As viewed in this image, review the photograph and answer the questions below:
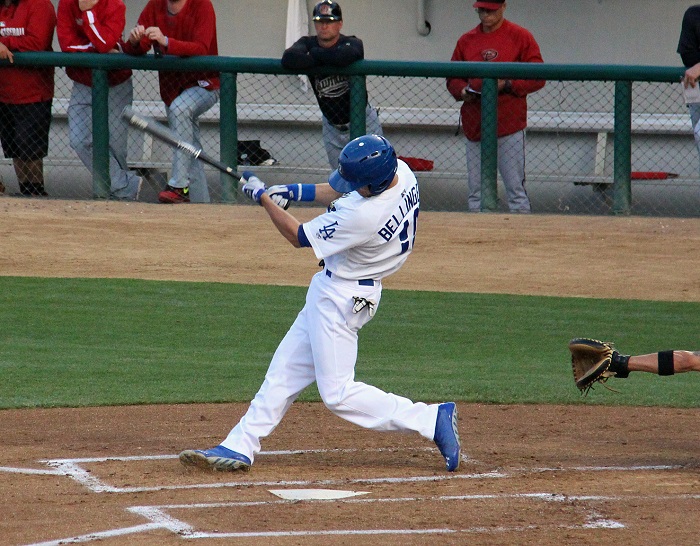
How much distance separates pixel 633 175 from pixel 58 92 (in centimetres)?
579

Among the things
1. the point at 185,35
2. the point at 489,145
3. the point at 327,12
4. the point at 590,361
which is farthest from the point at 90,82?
the point at 590,361

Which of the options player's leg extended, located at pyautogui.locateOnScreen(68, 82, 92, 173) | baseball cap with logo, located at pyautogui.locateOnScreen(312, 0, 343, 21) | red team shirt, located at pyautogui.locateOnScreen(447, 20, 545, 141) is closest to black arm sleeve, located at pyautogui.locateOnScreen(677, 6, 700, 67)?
red team shirt, located at pyautogui.locateOnScreen(447, 20, 545, 141)

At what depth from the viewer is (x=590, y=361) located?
5297 mm

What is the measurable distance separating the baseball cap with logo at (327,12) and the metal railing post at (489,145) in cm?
141

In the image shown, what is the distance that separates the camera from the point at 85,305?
9.20m

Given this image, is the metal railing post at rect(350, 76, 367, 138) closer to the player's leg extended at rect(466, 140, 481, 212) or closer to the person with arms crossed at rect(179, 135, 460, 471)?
the player's leg extended at rect(466, 140, 481, 212)

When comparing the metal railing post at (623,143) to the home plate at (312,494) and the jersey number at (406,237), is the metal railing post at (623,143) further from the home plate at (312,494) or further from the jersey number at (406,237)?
the home plate at (312,494)

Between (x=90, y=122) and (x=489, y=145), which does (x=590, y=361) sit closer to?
(x=489, y=145)

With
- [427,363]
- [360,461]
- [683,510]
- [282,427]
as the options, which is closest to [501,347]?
[427,363]

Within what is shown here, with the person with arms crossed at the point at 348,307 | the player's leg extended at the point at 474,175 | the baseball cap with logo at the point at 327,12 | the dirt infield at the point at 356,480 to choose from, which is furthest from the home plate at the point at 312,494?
the player's leg extended at the point at 474,175

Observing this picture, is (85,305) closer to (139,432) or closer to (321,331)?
(139,432)

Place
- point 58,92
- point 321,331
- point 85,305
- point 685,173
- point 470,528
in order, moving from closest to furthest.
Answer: point 470,528
point 321,331
point 85,305
point 685,173
point 58,92

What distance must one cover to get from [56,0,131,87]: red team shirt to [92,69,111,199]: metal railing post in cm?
10

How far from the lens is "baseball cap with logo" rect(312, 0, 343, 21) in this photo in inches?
386
